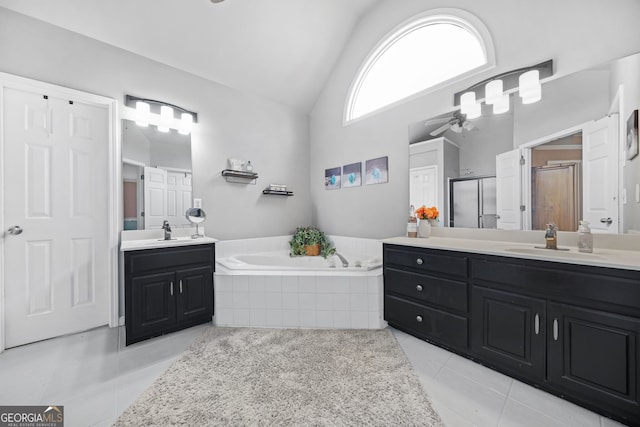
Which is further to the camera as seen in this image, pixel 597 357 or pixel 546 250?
pixel 546 250

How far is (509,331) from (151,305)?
2741mm

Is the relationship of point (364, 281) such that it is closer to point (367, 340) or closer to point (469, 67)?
point (367, 340)

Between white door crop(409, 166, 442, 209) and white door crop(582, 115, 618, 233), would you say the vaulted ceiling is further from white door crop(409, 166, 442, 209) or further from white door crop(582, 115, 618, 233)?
white door crop(582, 115, 618, 233)

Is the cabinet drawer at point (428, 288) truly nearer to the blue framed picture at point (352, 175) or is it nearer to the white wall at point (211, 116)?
the blue framed picture at point (352, 175)

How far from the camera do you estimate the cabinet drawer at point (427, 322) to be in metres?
1.93

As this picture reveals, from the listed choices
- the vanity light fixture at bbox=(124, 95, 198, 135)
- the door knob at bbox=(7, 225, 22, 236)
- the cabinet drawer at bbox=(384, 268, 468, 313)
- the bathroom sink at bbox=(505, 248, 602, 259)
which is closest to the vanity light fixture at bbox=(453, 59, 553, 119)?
the bathroom sink at bbox=(505, 248, 602, 259)

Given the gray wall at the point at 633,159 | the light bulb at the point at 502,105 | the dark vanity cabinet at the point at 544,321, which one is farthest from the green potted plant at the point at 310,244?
the gray wall at the point at 633,159

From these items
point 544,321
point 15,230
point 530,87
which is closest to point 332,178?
point 530,87

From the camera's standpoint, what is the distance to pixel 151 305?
2.21 meters

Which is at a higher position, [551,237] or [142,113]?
[142,113]

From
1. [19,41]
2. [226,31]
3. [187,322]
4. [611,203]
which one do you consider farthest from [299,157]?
[611,203]

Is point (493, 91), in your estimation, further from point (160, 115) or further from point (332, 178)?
point (160, 115)

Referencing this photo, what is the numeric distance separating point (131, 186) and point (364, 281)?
2537 millimetres

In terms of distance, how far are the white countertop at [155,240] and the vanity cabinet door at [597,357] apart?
2.73m
